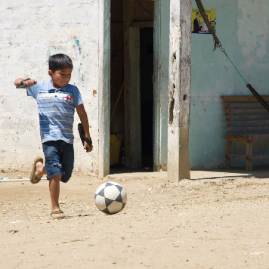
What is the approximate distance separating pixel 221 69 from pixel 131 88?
1.88 metres

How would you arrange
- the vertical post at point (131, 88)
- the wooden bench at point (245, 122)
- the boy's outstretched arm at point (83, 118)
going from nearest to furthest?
the boy's outstretched arm at point (83, 118)
the wooden bench at point (245, 122)
the vertical post at point (131, 88)

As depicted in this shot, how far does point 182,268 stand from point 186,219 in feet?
4.50

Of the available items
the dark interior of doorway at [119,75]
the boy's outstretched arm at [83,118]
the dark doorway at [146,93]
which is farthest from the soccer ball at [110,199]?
the dark doorway at [146,93]

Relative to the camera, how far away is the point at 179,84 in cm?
646

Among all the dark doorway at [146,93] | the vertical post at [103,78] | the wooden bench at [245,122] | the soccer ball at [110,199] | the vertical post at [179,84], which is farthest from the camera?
the dark doorway at [146,93]

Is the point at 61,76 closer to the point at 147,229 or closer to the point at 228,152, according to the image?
the point at 147,229

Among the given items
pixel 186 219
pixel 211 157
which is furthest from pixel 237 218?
pixel 211 157

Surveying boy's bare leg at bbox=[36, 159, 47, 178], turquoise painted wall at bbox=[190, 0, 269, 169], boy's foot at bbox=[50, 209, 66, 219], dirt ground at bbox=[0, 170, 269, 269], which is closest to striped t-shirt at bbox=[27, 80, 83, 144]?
boy's bare leg at bbox=[36, 159, 47, 178]

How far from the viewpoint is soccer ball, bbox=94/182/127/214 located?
437 centimetres

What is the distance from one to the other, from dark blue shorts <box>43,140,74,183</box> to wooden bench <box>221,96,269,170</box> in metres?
4.21

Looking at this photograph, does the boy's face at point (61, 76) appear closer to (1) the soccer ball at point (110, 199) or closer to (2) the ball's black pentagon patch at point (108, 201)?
(1) the soccer ball at point (110, 199)

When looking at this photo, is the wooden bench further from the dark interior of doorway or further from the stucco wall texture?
the stucco wall texture

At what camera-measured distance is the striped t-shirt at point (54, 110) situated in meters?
4.45

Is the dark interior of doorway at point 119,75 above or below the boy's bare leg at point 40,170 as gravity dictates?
above
